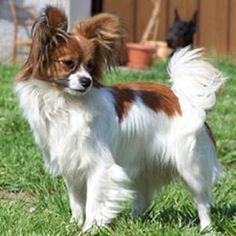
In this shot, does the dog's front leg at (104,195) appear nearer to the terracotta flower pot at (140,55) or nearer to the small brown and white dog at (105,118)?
the small brown and white dog at (105,118)

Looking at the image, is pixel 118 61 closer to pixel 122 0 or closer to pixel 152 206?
pixel 152 206

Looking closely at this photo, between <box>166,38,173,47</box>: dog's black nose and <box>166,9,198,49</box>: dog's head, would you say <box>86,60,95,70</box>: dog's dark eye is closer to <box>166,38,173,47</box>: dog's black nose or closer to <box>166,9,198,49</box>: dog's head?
<box>166,9,198,49</box>: dog's head

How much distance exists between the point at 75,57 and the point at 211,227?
1.25 metres

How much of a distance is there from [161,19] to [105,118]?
10.7 meters

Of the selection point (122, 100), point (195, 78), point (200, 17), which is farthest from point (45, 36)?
point (200, 17)

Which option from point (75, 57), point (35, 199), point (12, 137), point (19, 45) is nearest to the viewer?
point (75, 57)

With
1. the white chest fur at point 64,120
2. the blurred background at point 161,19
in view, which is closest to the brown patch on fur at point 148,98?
the white chest fur at point 64,120

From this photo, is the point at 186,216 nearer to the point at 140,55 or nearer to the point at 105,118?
the point at 105,118

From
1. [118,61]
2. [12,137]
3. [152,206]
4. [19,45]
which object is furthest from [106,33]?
[19,45]

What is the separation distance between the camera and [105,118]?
4848 millimetres

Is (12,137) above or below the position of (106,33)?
below

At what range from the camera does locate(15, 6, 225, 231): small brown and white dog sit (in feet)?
15.4

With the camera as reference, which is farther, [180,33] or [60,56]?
[180,33]

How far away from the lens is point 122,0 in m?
15.2
